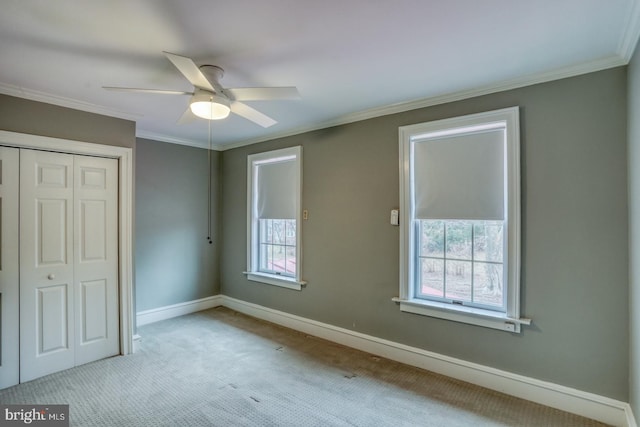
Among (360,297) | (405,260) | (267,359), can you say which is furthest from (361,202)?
(267,359)

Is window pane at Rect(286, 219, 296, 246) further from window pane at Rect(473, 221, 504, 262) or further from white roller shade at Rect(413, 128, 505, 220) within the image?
window pane at Rect(473, 221, 504, 262)

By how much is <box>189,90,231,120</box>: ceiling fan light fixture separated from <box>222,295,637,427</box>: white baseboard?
8.50 ft

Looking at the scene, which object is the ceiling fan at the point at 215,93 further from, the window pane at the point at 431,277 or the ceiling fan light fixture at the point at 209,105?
the window pane at the point at 431,277

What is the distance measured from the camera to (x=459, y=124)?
283 cm

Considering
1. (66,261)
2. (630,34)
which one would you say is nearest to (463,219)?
(630,34)

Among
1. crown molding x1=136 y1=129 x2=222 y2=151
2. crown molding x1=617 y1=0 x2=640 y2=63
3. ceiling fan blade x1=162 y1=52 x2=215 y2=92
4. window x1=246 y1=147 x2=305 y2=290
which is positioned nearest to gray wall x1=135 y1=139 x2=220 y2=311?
crown molding x1=136 y1=129 x2=222 y2=151

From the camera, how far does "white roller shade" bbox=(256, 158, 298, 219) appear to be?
4.18 m

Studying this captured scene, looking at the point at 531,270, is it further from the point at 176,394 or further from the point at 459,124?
the point at 176,394

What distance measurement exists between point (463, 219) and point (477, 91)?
1.09 m

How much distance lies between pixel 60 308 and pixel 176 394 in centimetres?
143

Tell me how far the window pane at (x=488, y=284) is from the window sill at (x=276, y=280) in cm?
194

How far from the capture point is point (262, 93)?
2141 mm

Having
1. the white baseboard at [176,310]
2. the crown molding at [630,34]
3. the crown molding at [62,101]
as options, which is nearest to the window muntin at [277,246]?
the white baseboard at [176,310]

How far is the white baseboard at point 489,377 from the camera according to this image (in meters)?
2.23
